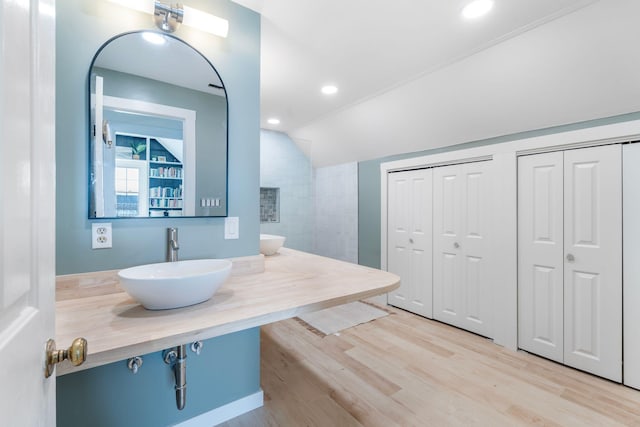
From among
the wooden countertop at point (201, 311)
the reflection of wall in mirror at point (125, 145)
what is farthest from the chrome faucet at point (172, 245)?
the wooden countertop at point (201, 311)

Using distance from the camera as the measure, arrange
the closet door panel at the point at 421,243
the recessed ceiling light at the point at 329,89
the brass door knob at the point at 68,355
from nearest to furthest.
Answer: the brass door knob at the point at 68,355 < the recessed ceiling light at the point at 329,89 < the closet door panel at the point at 421,243

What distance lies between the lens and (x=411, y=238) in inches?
133

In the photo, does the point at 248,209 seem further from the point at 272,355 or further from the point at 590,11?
the point at 590,11

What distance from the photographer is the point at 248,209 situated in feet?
5.67

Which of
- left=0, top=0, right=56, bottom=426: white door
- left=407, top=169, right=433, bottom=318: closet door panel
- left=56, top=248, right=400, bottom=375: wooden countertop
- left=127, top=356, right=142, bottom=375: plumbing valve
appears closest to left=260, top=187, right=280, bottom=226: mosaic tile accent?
left=407, top=169, right=433, bottom=318: closet door panel

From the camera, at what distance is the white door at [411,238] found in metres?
3.22

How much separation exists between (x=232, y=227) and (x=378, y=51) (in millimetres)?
1597

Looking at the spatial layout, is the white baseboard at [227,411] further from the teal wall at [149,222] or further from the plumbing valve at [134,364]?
the plumbing valve at [134,364]

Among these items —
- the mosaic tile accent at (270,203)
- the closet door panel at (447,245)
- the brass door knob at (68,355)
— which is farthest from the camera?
the mosaic tile accent at (270,203)

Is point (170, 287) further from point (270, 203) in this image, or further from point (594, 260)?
point (270, 203)

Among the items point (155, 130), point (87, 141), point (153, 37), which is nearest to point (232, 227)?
point (155, 130)

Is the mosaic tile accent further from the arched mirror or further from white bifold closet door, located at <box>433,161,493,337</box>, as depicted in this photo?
the arched mirror

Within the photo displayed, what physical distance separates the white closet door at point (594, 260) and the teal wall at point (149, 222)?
7.80ft

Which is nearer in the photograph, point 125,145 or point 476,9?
point 125,145
